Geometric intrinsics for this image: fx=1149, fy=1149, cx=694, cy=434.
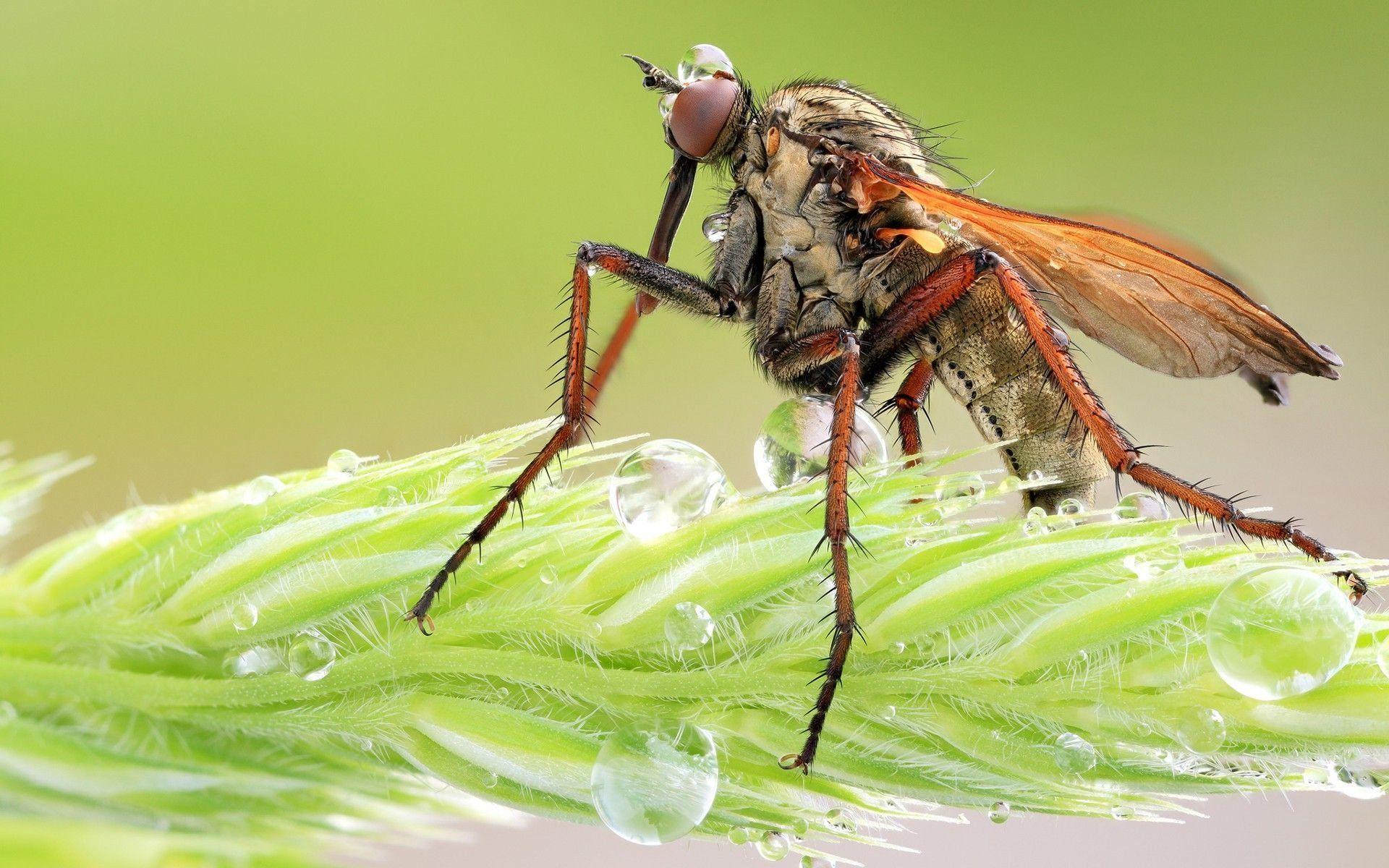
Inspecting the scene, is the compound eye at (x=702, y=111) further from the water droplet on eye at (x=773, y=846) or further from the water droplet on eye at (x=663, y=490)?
the water droplet on eye at (x=773, y=846)

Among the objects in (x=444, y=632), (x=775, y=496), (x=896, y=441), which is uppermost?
(x=896, y=441)

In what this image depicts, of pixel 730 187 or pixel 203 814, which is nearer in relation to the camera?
pixel 203 814

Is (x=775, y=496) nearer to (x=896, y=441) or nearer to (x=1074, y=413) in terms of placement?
(x=1074, y=413)

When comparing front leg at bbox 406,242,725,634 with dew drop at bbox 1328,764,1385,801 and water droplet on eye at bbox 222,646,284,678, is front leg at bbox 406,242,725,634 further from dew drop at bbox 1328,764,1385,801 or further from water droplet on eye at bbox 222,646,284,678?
dew drop at bbox 1328,764,1385,801

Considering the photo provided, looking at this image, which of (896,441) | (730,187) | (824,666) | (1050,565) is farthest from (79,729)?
(730,187)

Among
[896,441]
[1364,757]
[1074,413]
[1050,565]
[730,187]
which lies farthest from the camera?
[730,187]

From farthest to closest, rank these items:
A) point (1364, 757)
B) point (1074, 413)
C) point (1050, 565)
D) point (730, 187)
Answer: point (730, 187) < point (1074, 413) < point (1050, 565) < point (1364, 757)

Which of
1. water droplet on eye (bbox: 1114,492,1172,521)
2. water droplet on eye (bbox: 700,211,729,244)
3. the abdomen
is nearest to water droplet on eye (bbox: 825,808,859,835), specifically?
water droplet on eye (bbox: 1114,492,1172,521)
